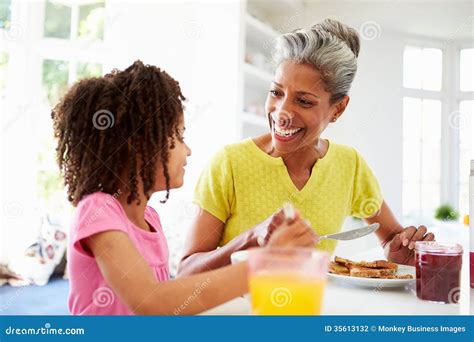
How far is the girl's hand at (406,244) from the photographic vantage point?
902 millimetres

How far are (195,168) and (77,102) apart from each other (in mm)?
469

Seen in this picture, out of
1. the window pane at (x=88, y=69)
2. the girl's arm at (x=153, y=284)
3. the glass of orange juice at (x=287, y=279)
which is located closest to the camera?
the glass of orange juice at (x=287, y=279)

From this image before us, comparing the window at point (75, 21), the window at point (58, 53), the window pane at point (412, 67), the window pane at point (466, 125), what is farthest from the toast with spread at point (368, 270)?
the window at point (75, 21)

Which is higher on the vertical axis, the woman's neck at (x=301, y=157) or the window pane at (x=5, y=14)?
the window pane at (x=5, y=14)

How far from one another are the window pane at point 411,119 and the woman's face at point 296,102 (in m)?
0.25

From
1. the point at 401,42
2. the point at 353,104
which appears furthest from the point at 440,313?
the point at 401,42

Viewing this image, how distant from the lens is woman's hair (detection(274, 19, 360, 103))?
3.13 feet

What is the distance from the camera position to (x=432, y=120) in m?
1.12

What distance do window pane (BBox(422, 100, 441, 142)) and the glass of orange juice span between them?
2.36ft

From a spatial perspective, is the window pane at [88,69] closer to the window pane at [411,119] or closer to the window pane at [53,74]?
the window pane at [53,74]

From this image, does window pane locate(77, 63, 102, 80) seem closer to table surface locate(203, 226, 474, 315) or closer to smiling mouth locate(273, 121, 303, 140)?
smiling mouth locate(273, 121, 303, 140)

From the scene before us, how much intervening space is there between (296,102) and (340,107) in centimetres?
13

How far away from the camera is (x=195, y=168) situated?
1.19 m

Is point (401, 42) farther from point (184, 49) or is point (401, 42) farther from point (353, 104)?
point (184, 49)
